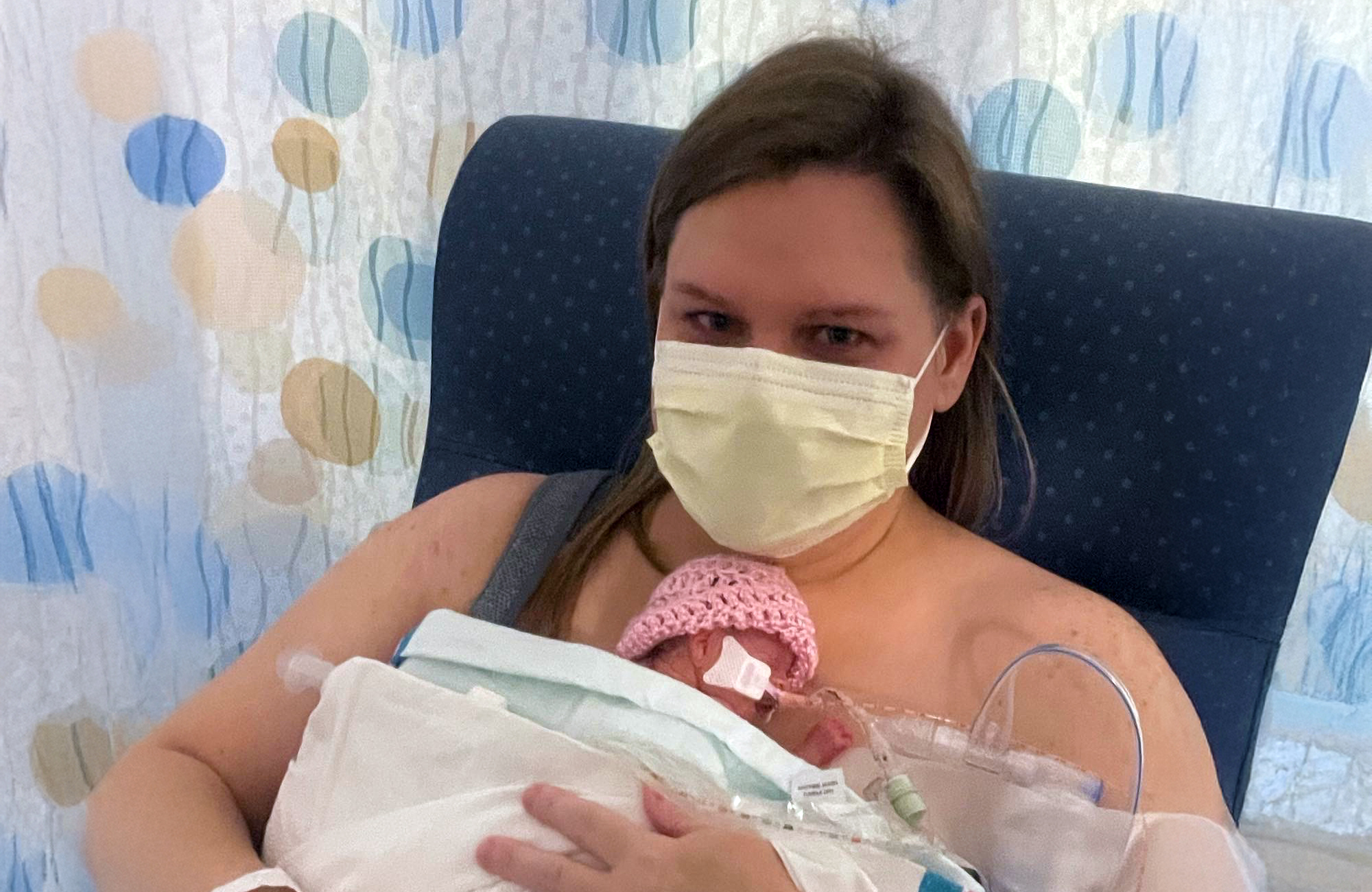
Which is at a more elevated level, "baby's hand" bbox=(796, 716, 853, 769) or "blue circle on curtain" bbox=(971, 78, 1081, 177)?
"blue circle on curtain" bbox=(971, 78, 1081, 177)

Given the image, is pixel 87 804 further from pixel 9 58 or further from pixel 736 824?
pixel 9 58

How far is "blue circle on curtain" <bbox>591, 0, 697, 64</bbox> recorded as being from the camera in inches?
64.7

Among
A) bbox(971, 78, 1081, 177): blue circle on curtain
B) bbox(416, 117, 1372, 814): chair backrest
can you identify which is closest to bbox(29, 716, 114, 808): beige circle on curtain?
bbox(416, 117, 1372, 814): chair backrest

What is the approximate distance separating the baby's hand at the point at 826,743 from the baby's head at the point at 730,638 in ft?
0.14

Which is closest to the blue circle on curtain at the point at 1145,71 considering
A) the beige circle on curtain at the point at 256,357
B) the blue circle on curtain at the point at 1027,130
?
the blue circle on curtain at the point at 1027,130

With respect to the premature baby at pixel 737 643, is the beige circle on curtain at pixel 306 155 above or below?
above

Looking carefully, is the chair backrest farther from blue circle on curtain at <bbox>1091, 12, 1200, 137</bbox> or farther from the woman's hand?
the woman's hand

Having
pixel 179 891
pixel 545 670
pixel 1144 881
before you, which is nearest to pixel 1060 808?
pixel 1144 881

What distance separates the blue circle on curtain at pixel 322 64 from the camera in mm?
1765

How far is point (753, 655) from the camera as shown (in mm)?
952

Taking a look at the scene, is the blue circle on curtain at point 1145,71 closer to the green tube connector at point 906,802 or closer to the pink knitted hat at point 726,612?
the pink knitted hat at point 726,612

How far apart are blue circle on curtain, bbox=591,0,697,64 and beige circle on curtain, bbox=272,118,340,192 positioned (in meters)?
0.49

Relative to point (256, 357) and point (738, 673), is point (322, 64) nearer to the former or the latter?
point (256, 357)

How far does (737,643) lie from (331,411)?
4.02 feet
